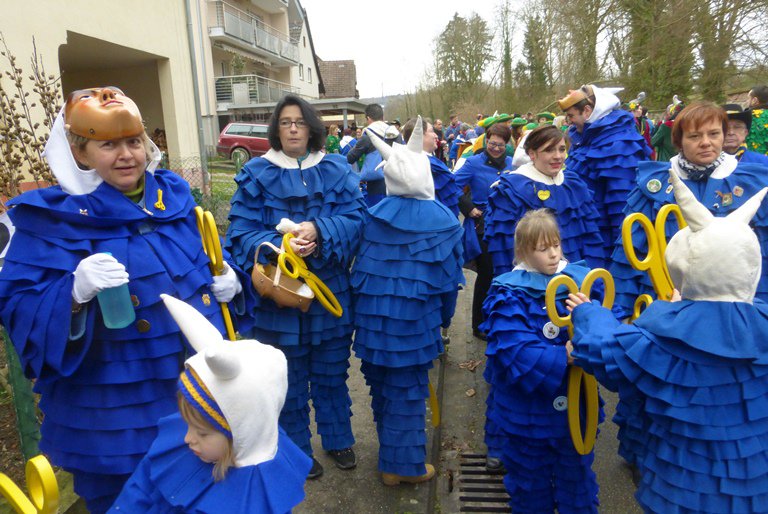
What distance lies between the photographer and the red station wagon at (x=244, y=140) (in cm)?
1873

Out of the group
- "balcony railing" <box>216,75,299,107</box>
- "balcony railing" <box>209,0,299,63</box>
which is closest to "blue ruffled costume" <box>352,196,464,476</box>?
"balcony railing" <box>216,75,299,107</box>

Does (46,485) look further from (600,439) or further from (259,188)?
(600,439)

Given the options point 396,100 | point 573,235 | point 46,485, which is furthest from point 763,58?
point 396,100

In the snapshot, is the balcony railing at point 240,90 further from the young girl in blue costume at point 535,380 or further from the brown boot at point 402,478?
the young girl in blue costume at point 535,380

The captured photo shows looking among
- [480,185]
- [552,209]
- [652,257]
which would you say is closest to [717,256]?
[652,257]

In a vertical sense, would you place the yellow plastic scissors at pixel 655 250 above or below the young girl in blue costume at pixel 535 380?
above

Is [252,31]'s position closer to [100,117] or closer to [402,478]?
[402,478]

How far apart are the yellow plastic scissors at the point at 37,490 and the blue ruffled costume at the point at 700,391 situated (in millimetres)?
1682

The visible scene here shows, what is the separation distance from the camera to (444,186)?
466 centimetres

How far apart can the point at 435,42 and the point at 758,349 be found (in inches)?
1532

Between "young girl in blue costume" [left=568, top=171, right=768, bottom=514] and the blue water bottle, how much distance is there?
1607 mm

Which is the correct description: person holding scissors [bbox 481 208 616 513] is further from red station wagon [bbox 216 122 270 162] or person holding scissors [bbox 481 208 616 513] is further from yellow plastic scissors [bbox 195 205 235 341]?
red station wagon [bbox 216 122 270 162]

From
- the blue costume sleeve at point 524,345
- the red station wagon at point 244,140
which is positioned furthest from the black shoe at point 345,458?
the red station wagon at point 244,140

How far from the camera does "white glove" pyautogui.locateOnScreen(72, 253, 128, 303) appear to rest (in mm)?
1737
